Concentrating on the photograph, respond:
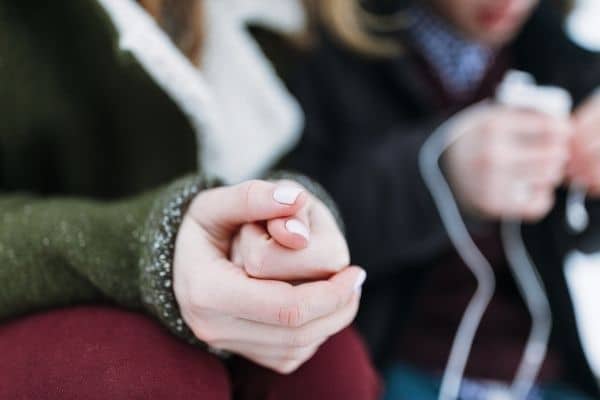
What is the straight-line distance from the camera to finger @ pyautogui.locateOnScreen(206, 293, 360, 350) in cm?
32

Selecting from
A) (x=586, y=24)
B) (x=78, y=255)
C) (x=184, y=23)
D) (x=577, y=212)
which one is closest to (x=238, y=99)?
(x=184, y=23)

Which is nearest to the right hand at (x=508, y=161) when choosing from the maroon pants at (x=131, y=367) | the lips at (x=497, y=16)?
the lips at (x=497, y=16)

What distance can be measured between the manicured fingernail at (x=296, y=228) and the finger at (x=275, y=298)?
3 cm

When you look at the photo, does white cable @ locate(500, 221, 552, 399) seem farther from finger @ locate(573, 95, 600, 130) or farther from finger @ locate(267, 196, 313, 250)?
finger @ locate(267, 196, 313, 250)

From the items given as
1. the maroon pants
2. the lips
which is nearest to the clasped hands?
the lips

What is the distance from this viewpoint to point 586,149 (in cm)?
55

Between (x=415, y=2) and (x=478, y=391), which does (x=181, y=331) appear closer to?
(x=478, y=391)

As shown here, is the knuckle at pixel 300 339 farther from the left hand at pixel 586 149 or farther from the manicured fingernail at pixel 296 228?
the left hand at pixel 586 149

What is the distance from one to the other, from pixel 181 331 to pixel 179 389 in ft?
0.12

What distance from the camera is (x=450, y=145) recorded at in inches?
22.4

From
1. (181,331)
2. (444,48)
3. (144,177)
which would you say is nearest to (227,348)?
(181,331)

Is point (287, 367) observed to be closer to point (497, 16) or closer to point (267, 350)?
point (267, 350)

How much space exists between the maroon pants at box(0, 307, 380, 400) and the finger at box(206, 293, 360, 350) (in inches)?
1.2

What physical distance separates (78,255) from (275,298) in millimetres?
142
